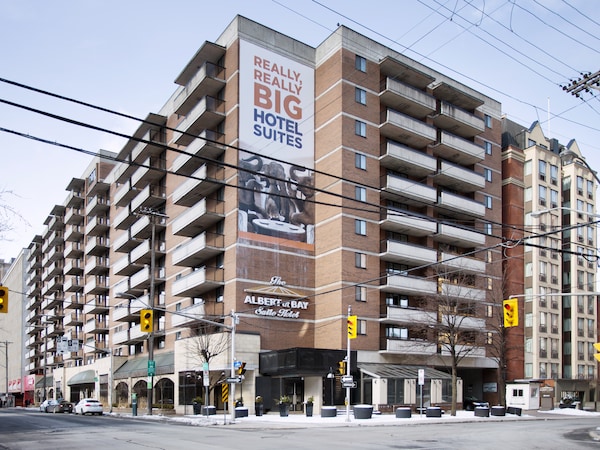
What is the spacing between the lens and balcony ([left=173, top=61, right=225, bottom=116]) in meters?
52.2

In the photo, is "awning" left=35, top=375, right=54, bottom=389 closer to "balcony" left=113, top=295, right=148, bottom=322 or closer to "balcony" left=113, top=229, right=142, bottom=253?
"balcony" left=113, top=295, right=148, bottom=322

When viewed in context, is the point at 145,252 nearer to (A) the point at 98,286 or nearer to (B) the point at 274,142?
(B) the point at 274,142

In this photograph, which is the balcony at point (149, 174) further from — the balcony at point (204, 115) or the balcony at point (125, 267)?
the balcony at point (204, 115)

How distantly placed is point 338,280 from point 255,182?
9856 mm

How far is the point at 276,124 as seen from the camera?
51969 millimetres

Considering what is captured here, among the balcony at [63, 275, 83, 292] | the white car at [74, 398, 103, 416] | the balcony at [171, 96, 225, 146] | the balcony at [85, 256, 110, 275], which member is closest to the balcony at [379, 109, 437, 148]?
the balcony at [171, 96, 225, 146]

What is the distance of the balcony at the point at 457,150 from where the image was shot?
57719mm

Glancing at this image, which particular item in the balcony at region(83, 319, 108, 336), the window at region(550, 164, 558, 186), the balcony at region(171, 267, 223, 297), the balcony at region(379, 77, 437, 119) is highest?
the balcony at region(379, 77, 437, 119)

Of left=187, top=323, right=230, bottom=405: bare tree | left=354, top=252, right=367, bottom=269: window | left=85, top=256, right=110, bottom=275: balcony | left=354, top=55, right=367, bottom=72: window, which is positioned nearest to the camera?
left=187, top=323, right=230, bottom=405: bare tree

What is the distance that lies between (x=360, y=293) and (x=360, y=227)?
5.12 metres

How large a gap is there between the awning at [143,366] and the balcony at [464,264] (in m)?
24.1

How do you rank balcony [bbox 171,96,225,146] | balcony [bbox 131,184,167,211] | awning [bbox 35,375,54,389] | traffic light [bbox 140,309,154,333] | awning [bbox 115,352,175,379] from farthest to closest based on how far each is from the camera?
awning [bbox 35,375,54,389] → balcony [bbox 131,184,167,211] → awning [bbox 115,352,175,379] → balcony [bbox 171,96,225,146] → traffic light [bbox 140,309,154,333]

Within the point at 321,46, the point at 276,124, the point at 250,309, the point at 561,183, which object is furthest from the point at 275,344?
the point at 561,183

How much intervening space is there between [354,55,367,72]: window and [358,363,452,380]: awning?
23.2m
